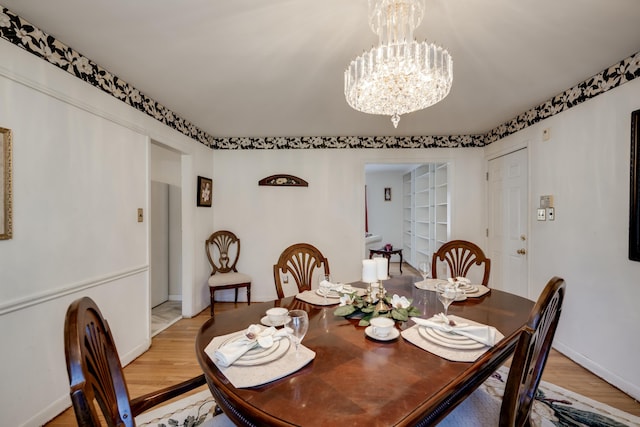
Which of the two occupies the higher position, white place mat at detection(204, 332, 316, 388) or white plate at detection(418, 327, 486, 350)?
white plate at detection(418, 327, 486, 350)

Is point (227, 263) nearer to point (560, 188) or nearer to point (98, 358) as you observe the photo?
point (98, 358)

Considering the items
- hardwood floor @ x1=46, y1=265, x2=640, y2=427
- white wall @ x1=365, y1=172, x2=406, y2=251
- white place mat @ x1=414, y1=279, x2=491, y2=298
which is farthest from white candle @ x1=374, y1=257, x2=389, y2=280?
white wall @ x1=365, y1=172, x2=406, y2=251

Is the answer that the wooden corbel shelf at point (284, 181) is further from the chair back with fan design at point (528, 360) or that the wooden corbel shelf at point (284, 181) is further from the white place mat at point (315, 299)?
the chair back with fan design at point (528, 360)

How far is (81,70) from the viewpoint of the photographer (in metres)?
1.90

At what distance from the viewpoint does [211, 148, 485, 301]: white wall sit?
3850mm

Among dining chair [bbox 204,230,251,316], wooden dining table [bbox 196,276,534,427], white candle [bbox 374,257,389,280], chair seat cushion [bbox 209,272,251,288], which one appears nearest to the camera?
wooden dining table [bbox 196,276,534,427]

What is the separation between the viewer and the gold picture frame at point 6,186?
1.44m

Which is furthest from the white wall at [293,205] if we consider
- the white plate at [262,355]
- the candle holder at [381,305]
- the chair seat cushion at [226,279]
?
the white plate at [262,355]

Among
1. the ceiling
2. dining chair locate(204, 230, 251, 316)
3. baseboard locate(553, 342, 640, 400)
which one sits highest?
the ceiling

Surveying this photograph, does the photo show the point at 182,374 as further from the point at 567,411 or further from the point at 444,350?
the point at 567,411

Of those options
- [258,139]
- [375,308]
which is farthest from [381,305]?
[258,139]

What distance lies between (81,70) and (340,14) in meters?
1.81

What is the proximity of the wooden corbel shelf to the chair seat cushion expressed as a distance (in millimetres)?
1299

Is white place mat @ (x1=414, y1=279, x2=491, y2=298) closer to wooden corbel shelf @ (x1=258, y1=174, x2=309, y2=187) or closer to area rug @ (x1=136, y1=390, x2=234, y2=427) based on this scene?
area rug @ (x1=136, y1=390, x2=234, y2=427)
